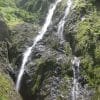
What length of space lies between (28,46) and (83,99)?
32.6 ft

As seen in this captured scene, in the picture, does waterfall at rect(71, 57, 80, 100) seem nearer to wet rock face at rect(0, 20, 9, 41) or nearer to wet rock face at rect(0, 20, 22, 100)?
wet rock face at rect(0, 20, 22, 100)

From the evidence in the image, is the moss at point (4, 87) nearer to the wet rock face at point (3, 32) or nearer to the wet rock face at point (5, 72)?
the wet rock face at point (5, 72)

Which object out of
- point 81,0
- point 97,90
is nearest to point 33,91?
point 97,90

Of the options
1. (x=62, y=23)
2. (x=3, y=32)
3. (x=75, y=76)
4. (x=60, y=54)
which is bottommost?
(x=75, y=76)

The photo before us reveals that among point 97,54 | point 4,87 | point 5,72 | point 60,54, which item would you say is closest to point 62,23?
point 60,54

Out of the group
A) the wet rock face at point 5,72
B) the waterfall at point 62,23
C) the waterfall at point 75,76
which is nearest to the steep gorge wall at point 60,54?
the wet rock face at point 5,72

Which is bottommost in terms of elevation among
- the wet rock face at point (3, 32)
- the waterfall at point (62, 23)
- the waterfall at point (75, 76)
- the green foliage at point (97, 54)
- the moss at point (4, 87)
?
the waterfall at point (75, 76)

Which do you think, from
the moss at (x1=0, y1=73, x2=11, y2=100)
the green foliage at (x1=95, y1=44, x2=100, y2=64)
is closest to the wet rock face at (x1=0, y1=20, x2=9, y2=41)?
the moss at (x1=0, y1=73, x2=11, y2=100)

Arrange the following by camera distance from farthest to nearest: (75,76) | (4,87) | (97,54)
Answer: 1. (97,54)
2. (75,76)
3. (4,87)

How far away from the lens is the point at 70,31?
28.4 m

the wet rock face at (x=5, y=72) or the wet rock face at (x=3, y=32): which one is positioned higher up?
the wet rock face at (x=3, y=32)

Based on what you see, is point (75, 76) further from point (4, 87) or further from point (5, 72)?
point (5, 72)

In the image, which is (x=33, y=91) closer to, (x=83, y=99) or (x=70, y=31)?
(x=83, y=99)

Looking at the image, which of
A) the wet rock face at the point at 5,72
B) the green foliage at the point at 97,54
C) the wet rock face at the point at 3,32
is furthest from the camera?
the wet rock face at the point at 3,32
